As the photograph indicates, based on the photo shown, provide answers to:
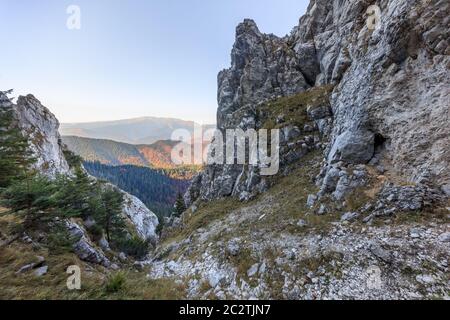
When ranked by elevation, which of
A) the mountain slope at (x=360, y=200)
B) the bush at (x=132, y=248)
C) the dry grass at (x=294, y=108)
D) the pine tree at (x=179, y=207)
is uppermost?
the dry grass at (x=294, y=108)

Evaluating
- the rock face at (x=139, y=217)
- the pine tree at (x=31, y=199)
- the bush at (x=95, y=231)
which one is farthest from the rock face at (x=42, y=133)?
the pine tree at (x=31, y=199)

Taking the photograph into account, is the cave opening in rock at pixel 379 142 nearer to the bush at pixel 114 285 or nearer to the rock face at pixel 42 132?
the bush at pixel 114 285

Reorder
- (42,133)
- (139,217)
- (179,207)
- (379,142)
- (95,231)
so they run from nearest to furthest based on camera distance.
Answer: (379,142)
(95,231)
(179,207)
(42,133)
(139,217)

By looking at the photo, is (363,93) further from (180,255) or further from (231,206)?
(180,255)

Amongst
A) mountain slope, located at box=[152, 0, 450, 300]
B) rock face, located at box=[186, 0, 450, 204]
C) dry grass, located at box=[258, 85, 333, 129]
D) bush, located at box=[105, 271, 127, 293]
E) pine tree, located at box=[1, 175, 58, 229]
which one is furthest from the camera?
dry grass, located at box=[258, 85, 333, 129]

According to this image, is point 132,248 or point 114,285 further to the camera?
point 132,248

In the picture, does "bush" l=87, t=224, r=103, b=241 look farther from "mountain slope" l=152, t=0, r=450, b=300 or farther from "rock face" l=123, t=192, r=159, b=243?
"rock face" l=123, t=192, r=159, b=243

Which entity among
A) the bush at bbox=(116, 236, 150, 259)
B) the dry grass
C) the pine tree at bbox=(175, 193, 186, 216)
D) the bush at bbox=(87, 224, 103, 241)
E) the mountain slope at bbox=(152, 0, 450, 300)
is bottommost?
the bush at bbox=(116, 236, 150, 259)

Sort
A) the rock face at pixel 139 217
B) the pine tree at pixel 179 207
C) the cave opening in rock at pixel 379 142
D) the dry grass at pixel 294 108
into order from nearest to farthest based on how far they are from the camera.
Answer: the cave opening in rock at pixel 379 142, the dry grass at pixel 294 108, the pine tree at pixel 179 207, the rock face at pixel 139 217

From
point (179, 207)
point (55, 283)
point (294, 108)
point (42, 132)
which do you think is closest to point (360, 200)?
point (55, 283)

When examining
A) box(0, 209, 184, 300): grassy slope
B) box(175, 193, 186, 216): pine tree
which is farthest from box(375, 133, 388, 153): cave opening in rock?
box(175, 193, 186, 216): pine tree

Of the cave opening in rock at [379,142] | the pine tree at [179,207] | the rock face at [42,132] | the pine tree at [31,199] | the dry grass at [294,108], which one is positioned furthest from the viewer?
the pine tree at [179,207]

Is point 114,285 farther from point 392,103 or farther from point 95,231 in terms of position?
point 392,103
